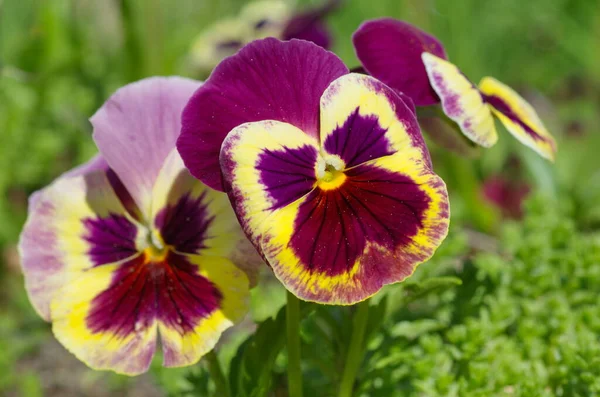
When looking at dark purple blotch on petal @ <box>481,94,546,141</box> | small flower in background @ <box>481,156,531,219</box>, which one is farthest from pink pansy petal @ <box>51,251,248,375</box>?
small flower in background @ <box>481,156,531,219</box>

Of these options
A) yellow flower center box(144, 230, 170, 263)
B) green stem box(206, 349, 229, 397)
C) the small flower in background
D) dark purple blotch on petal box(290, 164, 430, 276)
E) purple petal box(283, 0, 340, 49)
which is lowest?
the small flower in background

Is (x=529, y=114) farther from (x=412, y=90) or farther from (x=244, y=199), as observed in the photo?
(x=244, y=199)

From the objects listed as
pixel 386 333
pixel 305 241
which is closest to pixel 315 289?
pixel 305 241

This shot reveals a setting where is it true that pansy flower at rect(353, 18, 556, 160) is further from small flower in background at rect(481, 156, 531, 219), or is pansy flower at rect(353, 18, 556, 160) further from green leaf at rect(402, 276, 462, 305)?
small flower in background at rect(481, 156, 531, 219)

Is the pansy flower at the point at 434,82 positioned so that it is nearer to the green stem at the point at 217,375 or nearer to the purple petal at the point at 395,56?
the purple petal at the point at 395,56

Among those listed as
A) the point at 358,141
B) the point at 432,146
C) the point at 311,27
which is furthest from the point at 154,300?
the point at 432,146

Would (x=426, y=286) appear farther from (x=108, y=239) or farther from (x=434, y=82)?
(x=108, y=239)
